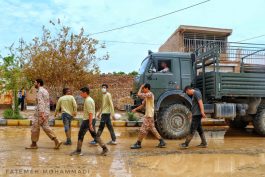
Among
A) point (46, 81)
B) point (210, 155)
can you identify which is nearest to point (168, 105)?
point (210, 155)

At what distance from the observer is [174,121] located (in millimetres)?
9992

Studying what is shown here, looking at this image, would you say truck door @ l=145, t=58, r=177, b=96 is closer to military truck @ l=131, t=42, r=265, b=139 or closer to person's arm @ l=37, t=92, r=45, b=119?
military truck @ l=131, t=42, r=265, b=139

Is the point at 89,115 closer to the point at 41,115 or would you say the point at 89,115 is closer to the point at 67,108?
the point at 41,115

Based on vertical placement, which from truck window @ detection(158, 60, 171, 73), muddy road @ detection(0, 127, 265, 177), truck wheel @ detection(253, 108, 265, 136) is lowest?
muddy road @ detection(0, 127, 265, 177)

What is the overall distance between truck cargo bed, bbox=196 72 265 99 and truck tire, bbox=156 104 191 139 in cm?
104

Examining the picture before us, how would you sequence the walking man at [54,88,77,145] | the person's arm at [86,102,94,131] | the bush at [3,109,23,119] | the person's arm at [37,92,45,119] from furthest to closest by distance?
1. the bush at [3,109,23,119]
2. the walking man at [54,88,77,145]
3. the person's arm at [37,92,45,119]
4. the person's arm at [86,102,94,131]

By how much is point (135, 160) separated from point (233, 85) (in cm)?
494

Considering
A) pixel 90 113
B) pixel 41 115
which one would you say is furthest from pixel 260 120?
pixel 41 115

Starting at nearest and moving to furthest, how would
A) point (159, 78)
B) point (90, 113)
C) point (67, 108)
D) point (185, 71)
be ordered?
point (90, 113), point (67, 108), point (159, 78), point (185, 71)

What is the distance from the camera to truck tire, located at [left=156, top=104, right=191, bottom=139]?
9.88 meters

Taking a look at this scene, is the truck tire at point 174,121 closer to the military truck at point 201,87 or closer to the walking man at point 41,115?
the military truck at point 201,87

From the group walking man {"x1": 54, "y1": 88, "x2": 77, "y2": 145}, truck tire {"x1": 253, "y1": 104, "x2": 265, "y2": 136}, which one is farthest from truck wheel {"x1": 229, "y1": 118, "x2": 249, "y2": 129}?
walking man {"x1": 54, "y1": 88, "x2": 77, "y2": 145}

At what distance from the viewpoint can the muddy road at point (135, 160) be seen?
5.66 metres

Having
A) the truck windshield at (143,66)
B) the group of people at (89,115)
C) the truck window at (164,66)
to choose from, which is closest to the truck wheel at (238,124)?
the truck window at (164,66)
